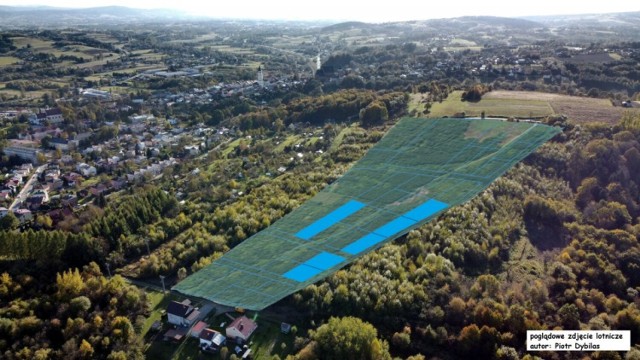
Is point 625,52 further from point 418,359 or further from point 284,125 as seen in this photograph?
point 418,359

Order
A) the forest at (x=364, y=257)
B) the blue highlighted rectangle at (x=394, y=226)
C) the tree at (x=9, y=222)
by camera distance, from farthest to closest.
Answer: the tree at (x=9, y=222)
the blue highlighted rectangle at (x=394, y=226)
the forest at (x=364, y=257)

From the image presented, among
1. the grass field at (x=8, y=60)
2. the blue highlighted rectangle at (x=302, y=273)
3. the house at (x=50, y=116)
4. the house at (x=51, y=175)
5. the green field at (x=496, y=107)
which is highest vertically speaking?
the grass field at (x=8, y=60)

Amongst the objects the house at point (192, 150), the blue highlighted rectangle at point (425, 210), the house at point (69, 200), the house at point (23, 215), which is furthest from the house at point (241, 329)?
the house at point (192, 150)

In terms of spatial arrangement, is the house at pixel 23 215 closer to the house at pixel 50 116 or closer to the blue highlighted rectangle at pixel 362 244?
the blue highlighted rectangle at pixel 362 244

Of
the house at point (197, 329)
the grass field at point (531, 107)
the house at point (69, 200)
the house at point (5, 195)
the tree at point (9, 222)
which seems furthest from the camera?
the grass field at point (531, 107)

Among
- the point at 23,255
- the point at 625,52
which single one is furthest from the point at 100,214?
the point at 625,52

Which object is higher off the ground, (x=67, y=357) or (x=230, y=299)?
(x=230, y=299)

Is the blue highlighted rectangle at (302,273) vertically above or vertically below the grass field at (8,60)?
below
